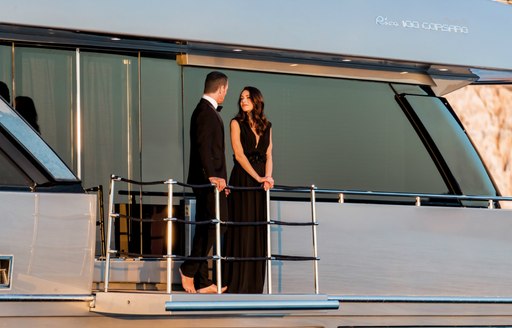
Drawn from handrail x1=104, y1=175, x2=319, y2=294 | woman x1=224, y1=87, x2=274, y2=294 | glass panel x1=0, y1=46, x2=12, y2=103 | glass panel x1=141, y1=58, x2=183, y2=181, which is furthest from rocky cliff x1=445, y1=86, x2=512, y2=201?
glass panel x1=0, y1=46, x2=12, y2=103

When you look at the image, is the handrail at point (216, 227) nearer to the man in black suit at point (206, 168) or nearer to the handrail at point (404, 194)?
the man in black suit at point (206, 168)

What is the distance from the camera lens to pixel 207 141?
7203mm

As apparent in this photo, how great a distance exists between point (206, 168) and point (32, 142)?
3.81ft

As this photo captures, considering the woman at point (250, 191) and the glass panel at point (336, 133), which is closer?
the woman at point (250, 191)

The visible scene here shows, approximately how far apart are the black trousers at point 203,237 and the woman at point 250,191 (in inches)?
6.2

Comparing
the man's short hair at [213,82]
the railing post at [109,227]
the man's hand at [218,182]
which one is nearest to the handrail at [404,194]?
the man's hand at [218,182]

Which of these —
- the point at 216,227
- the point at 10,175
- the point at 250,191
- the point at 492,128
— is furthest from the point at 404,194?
the point at 492,128

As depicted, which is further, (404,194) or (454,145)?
(454,145)

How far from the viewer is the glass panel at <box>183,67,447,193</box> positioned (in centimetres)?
788

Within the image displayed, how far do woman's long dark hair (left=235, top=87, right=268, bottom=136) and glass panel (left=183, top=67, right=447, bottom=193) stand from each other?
33cm

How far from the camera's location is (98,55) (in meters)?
7.23

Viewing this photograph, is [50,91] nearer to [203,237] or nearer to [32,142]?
[32,142]

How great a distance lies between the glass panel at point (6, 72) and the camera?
6984mm

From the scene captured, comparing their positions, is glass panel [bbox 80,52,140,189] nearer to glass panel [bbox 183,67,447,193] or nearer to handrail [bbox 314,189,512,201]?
glass panel [bbox 183,67,447,193]
